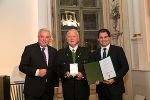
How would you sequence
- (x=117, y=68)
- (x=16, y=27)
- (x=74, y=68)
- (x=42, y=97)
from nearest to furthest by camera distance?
(x=74, y=68) < (x=42, y=97) < (x=117, y=68) < (x=16, y=27)

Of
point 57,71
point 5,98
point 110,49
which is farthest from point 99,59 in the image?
point 5,98

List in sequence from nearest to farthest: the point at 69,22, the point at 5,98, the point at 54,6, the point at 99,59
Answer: the point at 99,59, the point at 5,98, the point at 54,6, the point at 69,22

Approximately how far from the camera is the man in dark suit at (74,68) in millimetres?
2643

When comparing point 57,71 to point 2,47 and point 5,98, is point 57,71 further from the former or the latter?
point 2,47

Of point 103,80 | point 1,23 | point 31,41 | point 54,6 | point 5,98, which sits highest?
point 54,6

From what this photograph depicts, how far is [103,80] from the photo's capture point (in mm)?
2674

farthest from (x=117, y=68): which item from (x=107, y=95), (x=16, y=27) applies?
(x=16, y=27)

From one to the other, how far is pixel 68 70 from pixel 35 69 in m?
0.42

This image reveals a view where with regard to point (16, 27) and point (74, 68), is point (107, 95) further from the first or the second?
point (16, 27)

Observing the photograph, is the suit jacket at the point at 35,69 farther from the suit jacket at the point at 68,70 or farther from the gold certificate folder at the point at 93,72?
the gold certificate folder at the point at 93,72

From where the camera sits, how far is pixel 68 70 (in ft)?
8.73

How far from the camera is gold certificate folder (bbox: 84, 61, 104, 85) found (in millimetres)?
2620

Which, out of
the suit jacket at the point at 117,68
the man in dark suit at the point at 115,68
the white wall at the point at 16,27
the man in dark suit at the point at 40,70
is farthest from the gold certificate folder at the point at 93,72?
the white wall at the point at 16,27

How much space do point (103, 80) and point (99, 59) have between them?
0.33m
